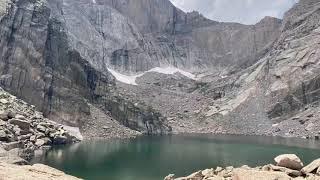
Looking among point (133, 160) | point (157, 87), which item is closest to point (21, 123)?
point (133, 160)

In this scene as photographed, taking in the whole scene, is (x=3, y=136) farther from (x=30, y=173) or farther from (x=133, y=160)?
(x=30, y=173)

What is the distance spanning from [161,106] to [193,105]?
12.7 metres

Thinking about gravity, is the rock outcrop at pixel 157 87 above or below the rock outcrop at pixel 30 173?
above

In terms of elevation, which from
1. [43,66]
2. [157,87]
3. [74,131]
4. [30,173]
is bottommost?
[30,173]

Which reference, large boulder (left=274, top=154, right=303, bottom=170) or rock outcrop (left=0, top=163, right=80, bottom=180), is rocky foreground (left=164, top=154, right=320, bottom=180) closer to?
large boulder (left=274, top=154, right=303, bottom=170)

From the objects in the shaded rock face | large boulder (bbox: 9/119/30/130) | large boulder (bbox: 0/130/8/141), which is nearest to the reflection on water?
large boulder (bbox: 0/130/8/141)

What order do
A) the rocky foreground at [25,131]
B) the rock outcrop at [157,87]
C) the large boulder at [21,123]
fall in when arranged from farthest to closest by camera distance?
1. the rock outcrop at [157,87]
2. the large boulder at [21,123]
3. the rocky foreground at [25,131]

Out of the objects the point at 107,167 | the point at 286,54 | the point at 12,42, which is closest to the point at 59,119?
the point at 12,42

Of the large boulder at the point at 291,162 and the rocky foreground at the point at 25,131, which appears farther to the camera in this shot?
the rocky foreground at the point at 25,131

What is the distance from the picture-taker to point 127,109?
131750mm

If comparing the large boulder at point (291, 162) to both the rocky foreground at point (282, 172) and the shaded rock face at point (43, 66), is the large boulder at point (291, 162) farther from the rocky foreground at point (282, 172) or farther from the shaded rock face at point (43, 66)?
the shaded rock face at point (43, 66)

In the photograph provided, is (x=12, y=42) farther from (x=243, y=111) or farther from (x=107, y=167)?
(x=243, y=111)

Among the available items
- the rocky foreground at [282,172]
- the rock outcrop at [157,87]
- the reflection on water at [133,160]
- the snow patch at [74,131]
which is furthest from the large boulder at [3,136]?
the rocky foreground at [282,172]

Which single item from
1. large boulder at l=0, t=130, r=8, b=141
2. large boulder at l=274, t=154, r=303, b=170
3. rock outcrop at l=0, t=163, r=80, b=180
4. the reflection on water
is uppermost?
large boulder at l=0, t=130, r=8, b=141
